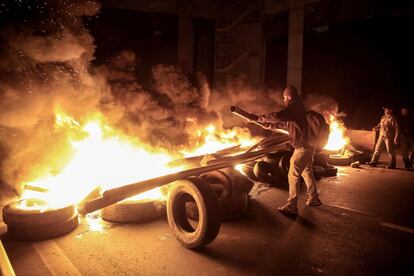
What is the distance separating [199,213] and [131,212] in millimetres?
1648

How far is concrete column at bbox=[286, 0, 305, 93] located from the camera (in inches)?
573

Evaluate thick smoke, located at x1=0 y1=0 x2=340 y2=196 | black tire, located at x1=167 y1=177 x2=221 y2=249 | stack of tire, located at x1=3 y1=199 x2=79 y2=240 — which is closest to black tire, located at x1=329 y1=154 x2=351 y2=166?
thick smoke, located at x1=0 y1=0 x2=340 y2=196

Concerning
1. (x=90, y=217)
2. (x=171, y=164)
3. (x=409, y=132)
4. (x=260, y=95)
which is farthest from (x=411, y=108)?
(x=90, y=217)

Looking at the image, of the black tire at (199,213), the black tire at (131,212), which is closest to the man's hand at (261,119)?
the black tire at (199,213)

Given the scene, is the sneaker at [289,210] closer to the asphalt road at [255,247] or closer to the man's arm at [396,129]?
the asphalt road at [255,247]

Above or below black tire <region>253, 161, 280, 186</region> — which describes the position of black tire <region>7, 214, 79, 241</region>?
below

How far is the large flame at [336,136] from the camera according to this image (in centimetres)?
1335

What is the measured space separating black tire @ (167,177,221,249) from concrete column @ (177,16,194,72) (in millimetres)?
11911

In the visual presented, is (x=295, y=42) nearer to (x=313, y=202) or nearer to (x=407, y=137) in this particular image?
(x=407, y=137)

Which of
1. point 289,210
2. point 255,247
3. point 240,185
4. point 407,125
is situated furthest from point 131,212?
point 407,125

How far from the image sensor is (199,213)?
16.9 ft

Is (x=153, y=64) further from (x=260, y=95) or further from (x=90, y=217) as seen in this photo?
(x=90, y=217)

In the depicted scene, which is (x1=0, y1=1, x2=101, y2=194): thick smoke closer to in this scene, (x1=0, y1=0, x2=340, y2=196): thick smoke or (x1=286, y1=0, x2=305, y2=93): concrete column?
(x1=0, y1=0, x2=340, y2=196): thick smoke

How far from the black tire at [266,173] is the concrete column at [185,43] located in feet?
29.5
